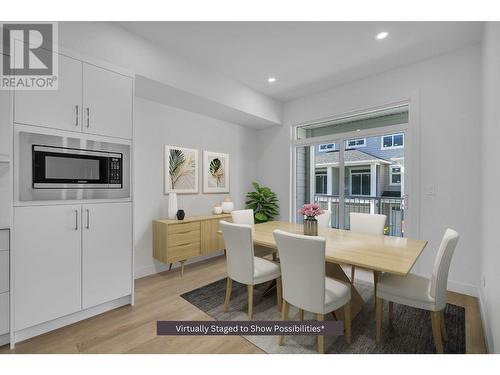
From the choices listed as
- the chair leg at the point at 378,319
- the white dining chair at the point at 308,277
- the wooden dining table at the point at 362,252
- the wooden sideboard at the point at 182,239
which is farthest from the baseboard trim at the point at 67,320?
the chair leg at the point at 378,319

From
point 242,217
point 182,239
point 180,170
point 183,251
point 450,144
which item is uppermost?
point 450,144

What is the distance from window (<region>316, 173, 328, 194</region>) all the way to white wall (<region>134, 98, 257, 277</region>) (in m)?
1.68

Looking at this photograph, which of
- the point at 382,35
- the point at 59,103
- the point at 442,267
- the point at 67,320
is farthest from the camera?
the point at 382,35

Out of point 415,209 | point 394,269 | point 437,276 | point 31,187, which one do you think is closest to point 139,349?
point 31,187

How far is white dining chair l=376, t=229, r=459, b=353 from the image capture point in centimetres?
159

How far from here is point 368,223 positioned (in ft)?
9.13

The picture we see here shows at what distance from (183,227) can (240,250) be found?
142 cm

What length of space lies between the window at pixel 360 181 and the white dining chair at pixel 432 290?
192cm

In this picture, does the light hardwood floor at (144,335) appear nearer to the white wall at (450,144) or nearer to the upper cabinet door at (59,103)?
the white wall at (450,144)

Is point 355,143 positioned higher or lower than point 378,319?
higher

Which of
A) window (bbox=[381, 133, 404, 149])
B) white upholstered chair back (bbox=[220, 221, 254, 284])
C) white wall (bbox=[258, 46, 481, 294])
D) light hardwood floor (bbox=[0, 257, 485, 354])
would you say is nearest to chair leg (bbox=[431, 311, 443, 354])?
light hardwood floor (bbox=[0, 257, 485, 354])

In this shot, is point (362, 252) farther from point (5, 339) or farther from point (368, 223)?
point (5, 339)

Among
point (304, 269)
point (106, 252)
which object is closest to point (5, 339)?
point (106, 252)

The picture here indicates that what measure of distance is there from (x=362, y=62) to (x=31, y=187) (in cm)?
370
